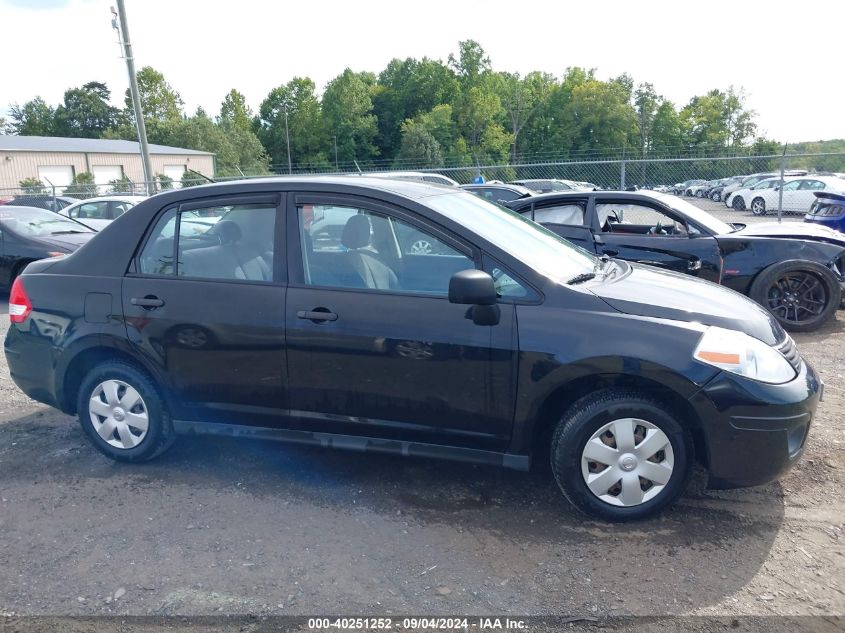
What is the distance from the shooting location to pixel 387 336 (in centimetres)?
363

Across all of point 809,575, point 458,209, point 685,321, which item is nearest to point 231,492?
point 458,209

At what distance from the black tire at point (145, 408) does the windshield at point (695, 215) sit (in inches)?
228

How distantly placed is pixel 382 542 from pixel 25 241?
8.87 metres

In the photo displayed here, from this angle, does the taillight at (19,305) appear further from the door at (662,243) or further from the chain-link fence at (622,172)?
the chain-link fence at (622,172)

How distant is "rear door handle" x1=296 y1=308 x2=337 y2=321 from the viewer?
3734mm

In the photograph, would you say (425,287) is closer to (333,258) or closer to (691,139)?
(333,258)

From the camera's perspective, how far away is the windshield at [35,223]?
10156mm

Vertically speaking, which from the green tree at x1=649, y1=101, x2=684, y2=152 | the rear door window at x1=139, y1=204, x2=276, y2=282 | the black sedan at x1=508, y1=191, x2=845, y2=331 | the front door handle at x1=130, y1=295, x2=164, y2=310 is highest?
the green tree at x1=649, y1=101, x2=684, y2=152

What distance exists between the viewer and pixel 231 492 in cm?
402

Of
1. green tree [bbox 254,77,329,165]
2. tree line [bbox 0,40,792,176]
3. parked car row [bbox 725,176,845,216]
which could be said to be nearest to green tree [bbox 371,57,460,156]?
tree line [bbox 0,40,792,176]

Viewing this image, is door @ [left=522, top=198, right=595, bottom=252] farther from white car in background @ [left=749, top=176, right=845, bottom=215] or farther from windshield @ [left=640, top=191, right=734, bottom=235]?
white car in background @ [left=749, top=176, right=845, bottom=215]

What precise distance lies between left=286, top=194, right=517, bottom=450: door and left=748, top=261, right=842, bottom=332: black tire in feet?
16.6

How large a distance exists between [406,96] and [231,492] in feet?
280

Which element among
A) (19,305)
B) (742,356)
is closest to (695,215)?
(742,356)
